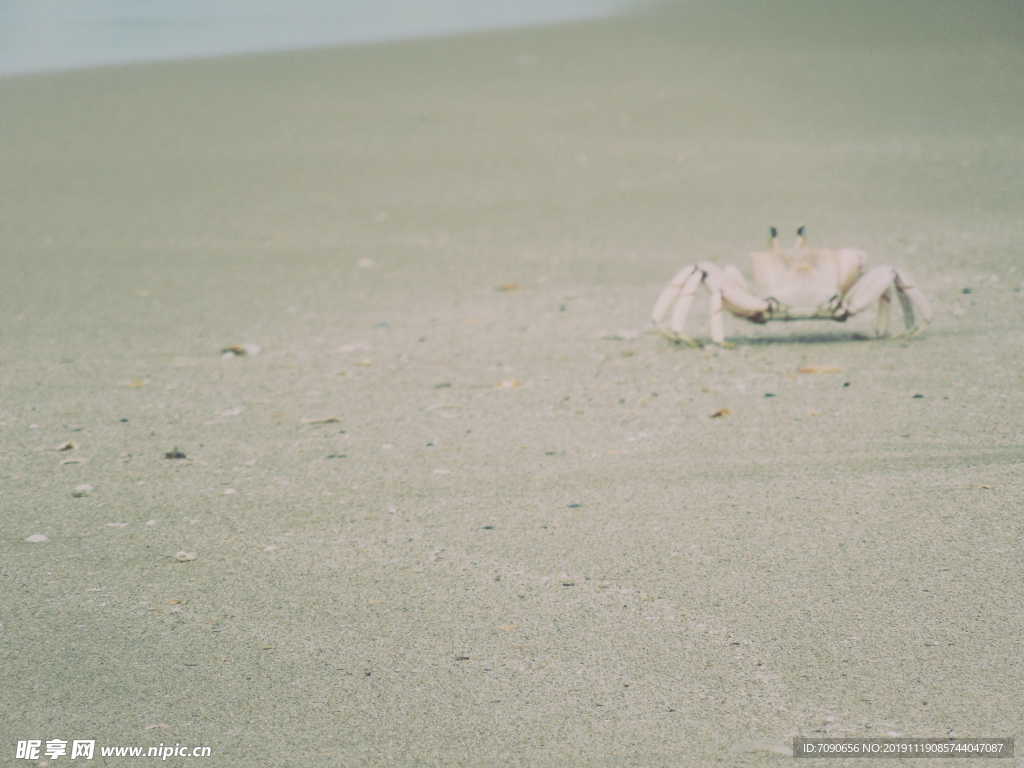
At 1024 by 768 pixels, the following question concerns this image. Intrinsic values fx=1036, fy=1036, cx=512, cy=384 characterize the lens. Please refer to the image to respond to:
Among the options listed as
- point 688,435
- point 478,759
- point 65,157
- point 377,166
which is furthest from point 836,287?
point 65,157

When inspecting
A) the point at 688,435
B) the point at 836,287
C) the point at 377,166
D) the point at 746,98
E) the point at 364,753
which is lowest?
the point at 364,753

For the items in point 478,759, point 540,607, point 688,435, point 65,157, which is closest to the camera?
point 478,759

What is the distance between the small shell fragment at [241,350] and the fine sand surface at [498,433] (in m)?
0.08

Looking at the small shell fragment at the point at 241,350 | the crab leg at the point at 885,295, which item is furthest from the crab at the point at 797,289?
the small shell fragment at the point at 241,350

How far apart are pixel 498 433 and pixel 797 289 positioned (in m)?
1.98

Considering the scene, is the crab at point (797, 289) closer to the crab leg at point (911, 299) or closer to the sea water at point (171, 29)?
the crab leg at point (911, 299)

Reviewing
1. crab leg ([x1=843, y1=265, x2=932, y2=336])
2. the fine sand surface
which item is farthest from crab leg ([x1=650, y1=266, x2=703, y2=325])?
crab leg ([x1=843, y1=265, x2=932, y2=336])

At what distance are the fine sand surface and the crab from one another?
0.23 metres

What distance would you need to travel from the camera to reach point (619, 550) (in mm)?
3592

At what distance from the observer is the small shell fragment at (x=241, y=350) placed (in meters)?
6.04

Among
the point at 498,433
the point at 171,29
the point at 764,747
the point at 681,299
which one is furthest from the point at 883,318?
the point at 171,29

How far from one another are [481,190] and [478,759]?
7.39 meters

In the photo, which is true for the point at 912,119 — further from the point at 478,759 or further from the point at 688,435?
the point at 478,759

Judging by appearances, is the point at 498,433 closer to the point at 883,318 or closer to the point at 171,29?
the point at 883,318
